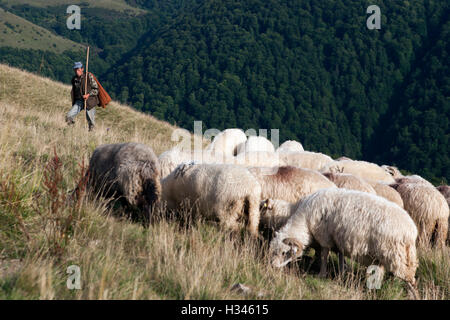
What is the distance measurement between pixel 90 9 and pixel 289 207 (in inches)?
7714

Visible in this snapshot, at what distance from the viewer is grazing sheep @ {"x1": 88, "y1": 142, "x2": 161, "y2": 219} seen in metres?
5.34

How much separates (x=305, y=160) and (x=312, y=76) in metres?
82.0

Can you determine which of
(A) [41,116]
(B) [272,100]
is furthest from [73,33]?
(A) [41,116]

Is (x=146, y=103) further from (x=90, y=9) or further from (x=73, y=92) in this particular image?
(x=90, y=9)

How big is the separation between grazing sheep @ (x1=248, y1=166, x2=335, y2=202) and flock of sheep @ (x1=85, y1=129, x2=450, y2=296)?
2 centimetres

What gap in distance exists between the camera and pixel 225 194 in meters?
5.62

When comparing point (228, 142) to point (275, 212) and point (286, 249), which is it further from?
point (286, 249)

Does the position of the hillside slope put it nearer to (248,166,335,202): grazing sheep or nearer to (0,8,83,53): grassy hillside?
(0,8,83,53): grassy hillside

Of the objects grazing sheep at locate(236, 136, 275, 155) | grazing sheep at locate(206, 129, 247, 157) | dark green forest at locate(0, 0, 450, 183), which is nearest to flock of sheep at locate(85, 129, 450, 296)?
grazing sheep at locate(236, 136, 275, 155)

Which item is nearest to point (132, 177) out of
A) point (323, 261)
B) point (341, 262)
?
point (323, 261)

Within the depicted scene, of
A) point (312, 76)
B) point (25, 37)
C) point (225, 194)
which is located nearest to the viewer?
point (225, 194)

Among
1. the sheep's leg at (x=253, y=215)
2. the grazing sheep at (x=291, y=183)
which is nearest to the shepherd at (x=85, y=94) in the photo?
the grazing sheep at (x=291, y=183)

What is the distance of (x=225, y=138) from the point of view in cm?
1019
